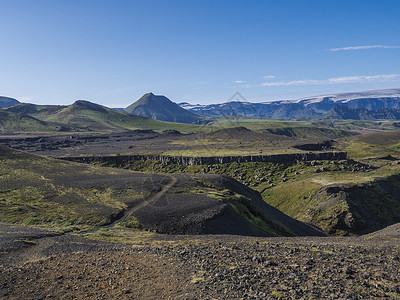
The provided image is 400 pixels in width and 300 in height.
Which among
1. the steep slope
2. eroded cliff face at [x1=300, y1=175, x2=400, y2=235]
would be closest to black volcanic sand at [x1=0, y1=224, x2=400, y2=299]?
the steep slope

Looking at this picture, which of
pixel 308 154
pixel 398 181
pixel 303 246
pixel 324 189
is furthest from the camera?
pixel 308 154

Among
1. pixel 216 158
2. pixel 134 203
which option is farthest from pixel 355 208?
pixel 216 158

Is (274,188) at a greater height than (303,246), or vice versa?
(303,246)

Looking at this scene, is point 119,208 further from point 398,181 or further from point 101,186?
point 398,181

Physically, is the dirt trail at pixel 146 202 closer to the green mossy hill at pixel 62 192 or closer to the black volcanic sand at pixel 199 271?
the green mossy hill at pixel 62 192

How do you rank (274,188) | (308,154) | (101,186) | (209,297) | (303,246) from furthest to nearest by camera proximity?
1. (308,154)
2. (274,188)
3. (101,186)
4. (303,246)
5. (209,297)

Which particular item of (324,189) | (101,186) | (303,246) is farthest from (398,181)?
(101,186)

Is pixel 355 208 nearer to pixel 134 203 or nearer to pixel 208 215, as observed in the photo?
pixel 208 215
